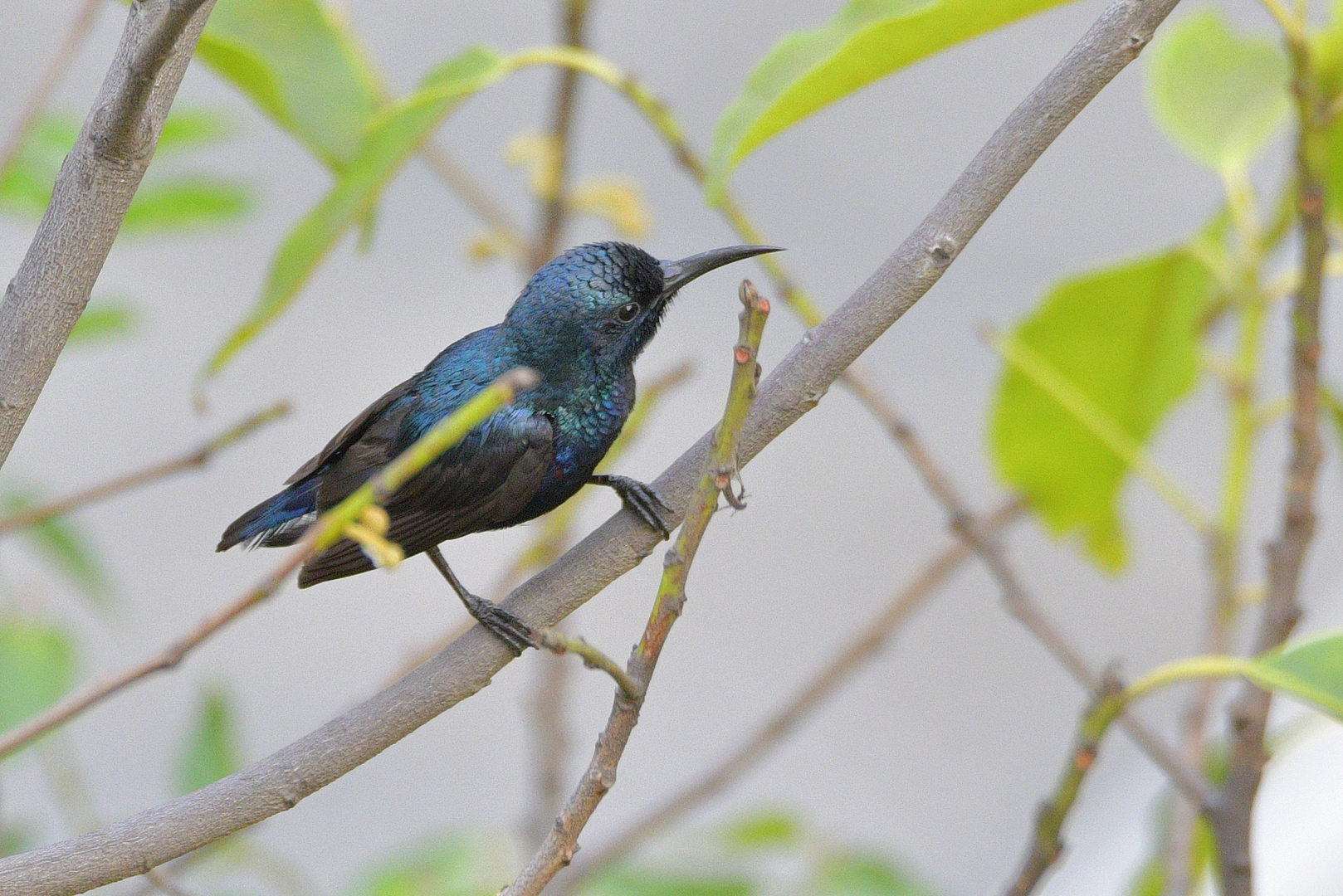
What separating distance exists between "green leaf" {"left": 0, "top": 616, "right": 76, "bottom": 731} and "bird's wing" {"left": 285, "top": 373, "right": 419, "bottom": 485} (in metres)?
0.53

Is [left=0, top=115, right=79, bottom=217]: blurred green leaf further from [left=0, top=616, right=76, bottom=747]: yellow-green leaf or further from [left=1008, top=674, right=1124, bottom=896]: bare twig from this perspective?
[left=1008, top=674, right=1124, bottom=896]: bare twig

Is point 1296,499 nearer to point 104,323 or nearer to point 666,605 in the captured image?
point 666,605

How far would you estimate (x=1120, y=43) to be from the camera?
0.52 meters

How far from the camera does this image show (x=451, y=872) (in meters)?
1.32

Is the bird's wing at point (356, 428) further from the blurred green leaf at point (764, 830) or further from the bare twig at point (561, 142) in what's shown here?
the blurred green leaf at point (764, 830)

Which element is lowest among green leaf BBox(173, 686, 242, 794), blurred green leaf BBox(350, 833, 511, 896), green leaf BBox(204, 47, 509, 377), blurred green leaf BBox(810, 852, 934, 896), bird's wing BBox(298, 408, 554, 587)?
blurred green leaf BBox(810, 852, 934, 896)

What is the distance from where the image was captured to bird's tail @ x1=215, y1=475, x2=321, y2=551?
68 centimetres

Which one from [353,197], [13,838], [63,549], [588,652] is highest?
[63,549]

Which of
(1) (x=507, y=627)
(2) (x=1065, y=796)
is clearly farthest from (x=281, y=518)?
(2) (x=1065, y=796)

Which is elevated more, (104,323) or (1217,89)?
(104,323)

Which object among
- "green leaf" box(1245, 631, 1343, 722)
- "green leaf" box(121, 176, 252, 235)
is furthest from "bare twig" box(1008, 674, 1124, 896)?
"green leaf" box(121, 176, 252, 235)

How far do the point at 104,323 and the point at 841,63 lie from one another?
79 centimetres

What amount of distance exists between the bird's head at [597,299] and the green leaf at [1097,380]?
1.32ft

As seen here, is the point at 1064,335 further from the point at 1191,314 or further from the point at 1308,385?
the point at 1308,385
